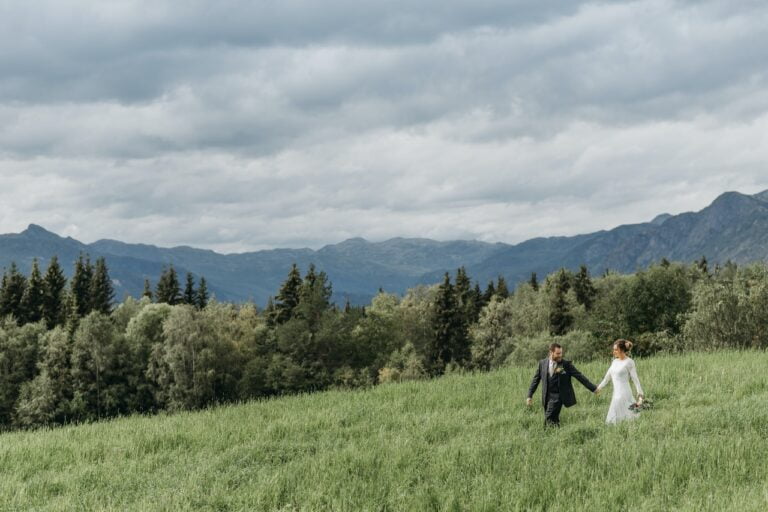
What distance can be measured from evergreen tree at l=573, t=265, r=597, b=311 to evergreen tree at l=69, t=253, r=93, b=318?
234ft

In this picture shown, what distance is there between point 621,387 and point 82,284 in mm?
81349

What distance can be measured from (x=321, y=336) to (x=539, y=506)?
5938 centimetres

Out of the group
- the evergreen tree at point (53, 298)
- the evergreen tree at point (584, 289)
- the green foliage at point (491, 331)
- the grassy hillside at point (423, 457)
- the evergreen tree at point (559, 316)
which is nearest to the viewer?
the grassy hillside at point (423, 457)

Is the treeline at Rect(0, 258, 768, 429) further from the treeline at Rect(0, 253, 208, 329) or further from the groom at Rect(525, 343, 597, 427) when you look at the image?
the groom at Rect(525, 343, 597, 427)

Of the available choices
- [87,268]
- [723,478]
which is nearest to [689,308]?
[723,478]

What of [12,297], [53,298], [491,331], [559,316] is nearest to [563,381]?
[559,316]

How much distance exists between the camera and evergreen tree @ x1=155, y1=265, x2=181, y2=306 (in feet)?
287

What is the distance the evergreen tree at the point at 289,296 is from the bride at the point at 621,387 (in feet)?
200

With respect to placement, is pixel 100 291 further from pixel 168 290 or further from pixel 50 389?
pixel 50 389

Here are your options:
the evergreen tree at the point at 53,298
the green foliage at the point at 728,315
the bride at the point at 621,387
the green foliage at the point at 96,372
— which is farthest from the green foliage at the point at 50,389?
the green foliage at the point at 728,315

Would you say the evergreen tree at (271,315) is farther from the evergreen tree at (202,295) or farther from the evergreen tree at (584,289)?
the evergreen tree at (584,289)

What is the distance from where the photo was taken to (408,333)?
10906 centimetres

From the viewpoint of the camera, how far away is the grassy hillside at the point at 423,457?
8133 mm

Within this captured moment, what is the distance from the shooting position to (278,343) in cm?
6631
